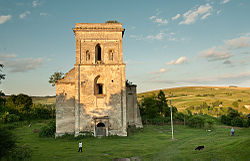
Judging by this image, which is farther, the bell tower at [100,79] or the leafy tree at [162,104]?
the leafy tree at [162,104]

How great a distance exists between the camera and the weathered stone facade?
26.6 metres

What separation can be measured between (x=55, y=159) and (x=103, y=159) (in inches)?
163

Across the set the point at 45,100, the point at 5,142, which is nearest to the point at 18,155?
the point at 5,142

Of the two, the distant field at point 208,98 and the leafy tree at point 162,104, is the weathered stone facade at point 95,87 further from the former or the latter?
the distant field at point 208,98

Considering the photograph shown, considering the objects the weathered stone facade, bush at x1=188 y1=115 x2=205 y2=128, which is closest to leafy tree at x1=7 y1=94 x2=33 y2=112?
the weathered stone facade

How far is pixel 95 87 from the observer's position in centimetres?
2759

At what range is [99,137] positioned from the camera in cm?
2556

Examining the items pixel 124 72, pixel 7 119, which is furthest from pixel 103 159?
pixel 7 119

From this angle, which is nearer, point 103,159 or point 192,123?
point 103,159

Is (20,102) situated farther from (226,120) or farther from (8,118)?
(226,120)

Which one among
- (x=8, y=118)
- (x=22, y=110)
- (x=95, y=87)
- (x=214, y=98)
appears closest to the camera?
(x=95, y=87)

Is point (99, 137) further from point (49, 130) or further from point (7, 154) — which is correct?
point (7, 154)

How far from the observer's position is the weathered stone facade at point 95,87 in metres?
26.6

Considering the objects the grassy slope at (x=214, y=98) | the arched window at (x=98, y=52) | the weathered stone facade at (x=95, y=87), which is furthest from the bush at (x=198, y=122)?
the grassy slope at (x=214, y=98)
